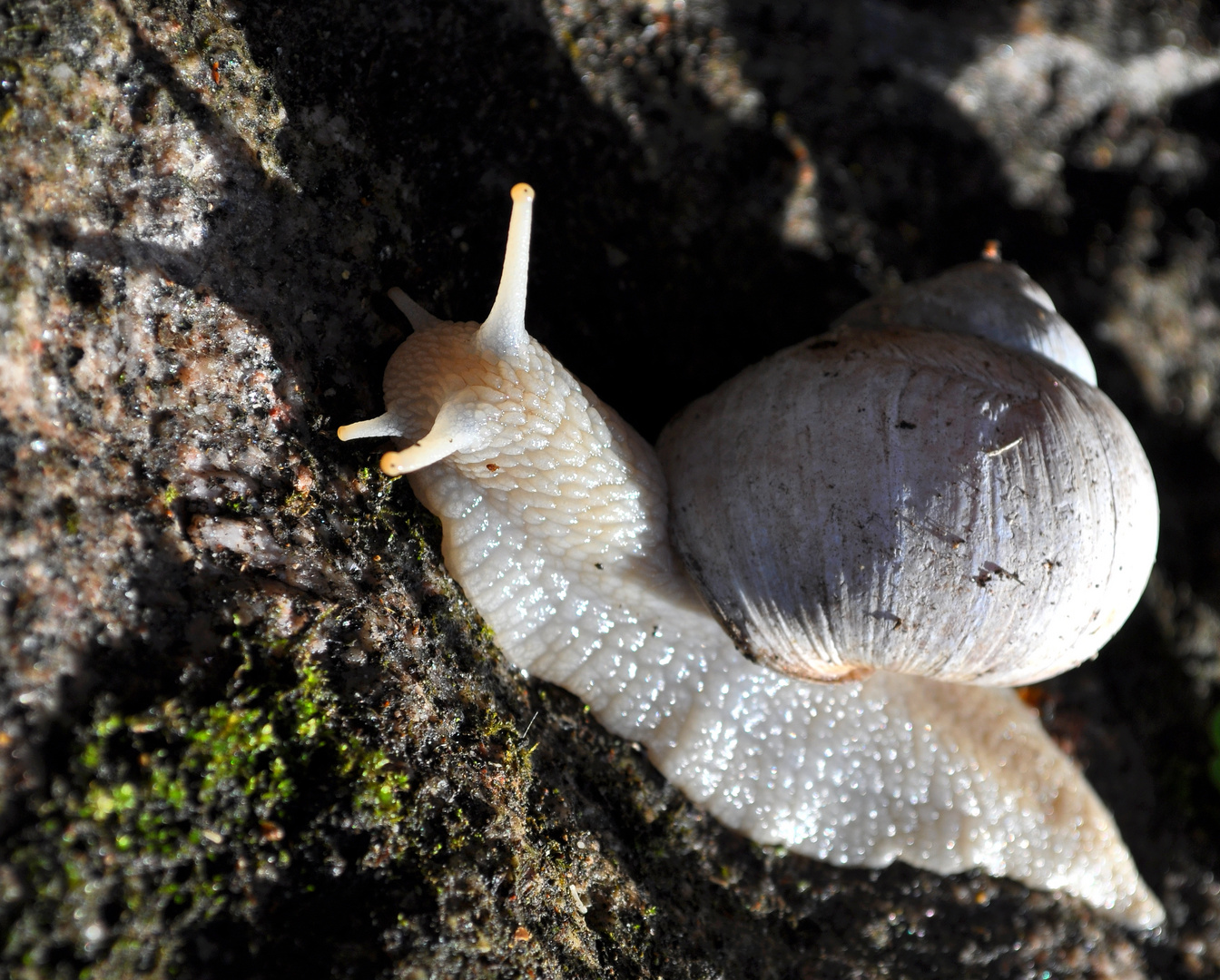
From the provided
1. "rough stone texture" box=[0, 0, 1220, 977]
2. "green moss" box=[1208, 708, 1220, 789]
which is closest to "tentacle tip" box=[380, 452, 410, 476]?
"rough stone texture" box=[0, 0, 1220, 977]

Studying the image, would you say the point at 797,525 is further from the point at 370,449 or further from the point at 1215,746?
the point at 1215,746

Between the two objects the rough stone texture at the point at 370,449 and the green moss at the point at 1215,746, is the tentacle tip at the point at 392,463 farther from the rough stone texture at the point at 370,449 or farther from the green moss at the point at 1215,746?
the green moss at the point at 1215,746

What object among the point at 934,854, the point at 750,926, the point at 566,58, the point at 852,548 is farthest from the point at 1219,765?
the point at 566,58

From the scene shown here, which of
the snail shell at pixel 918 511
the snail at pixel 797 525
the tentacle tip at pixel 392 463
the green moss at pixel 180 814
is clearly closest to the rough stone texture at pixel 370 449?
the green moss at pixel 180 814

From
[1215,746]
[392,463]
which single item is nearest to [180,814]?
[392,463]

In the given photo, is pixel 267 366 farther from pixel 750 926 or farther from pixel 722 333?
pixel 750 926
